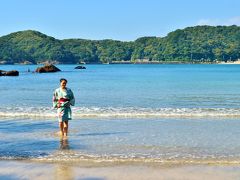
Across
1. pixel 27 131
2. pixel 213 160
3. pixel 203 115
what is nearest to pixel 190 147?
pixel 213 160

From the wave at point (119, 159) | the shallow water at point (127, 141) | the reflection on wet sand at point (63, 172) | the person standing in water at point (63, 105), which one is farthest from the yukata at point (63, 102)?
the reflection on wet sand at point (63, 172)

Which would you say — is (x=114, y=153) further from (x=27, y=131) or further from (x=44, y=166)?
(x=27, y=131)

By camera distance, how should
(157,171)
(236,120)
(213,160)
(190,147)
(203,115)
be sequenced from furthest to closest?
(203,115) < (236,120) < (190,147) < (213,160) < (157,171)


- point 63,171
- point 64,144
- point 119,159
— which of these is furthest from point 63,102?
point 63,171

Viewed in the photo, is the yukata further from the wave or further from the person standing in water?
the wave

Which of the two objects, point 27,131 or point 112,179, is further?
point 27,131

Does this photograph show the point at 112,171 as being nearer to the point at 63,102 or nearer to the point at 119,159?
the point at 119,159

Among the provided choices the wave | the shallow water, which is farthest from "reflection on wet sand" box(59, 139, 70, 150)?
the wave

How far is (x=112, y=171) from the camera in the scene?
31.1ft

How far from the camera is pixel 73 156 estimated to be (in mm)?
11023

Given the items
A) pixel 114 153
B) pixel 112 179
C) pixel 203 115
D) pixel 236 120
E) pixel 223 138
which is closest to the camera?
pixel 112 179

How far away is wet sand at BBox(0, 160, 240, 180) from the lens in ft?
29.6

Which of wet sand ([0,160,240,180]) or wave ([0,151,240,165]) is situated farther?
wave ([0,151,240,165])

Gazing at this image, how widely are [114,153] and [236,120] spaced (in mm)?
8110
